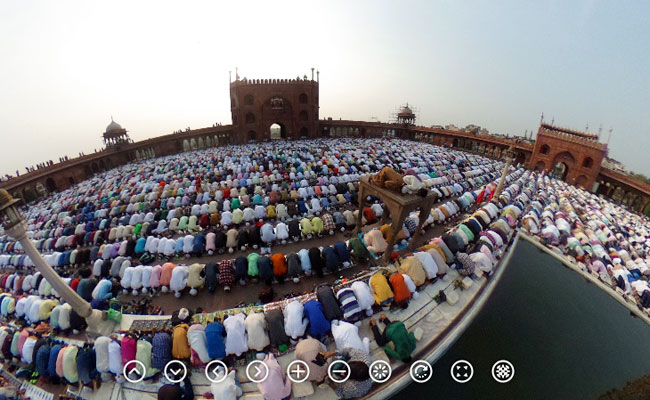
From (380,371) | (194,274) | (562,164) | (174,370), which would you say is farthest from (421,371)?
(562,164)

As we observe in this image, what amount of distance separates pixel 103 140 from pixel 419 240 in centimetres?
3944

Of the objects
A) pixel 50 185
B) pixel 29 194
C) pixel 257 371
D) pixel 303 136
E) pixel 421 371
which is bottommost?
pixel 29 194

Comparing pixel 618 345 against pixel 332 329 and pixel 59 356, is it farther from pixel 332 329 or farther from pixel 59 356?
pixel 59 356

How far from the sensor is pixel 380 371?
600 centimetres

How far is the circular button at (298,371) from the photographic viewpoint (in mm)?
5570

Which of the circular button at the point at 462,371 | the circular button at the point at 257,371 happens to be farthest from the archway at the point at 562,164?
the circular button at the point at 257,371

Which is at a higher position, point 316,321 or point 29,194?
point 316,321

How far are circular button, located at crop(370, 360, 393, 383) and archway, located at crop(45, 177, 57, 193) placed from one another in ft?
113

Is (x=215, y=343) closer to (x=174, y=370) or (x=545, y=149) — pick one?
(x=174, y=370)

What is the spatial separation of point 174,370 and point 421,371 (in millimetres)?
6655

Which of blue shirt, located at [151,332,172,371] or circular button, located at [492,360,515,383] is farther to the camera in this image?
circular button, located at [492,360,515,383]

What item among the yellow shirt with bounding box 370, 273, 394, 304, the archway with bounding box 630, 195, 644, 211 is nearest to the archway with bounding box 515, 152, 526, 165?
the archway with bounding box 630, 195, 644, 211

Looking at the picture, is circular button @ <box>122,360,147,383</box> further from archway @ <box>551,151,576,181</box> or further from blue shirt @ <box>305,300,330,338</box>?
archway @ <box>551,151,576,181</box>

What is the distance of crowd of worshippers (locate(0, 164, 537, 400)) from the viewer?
18.1 feet
